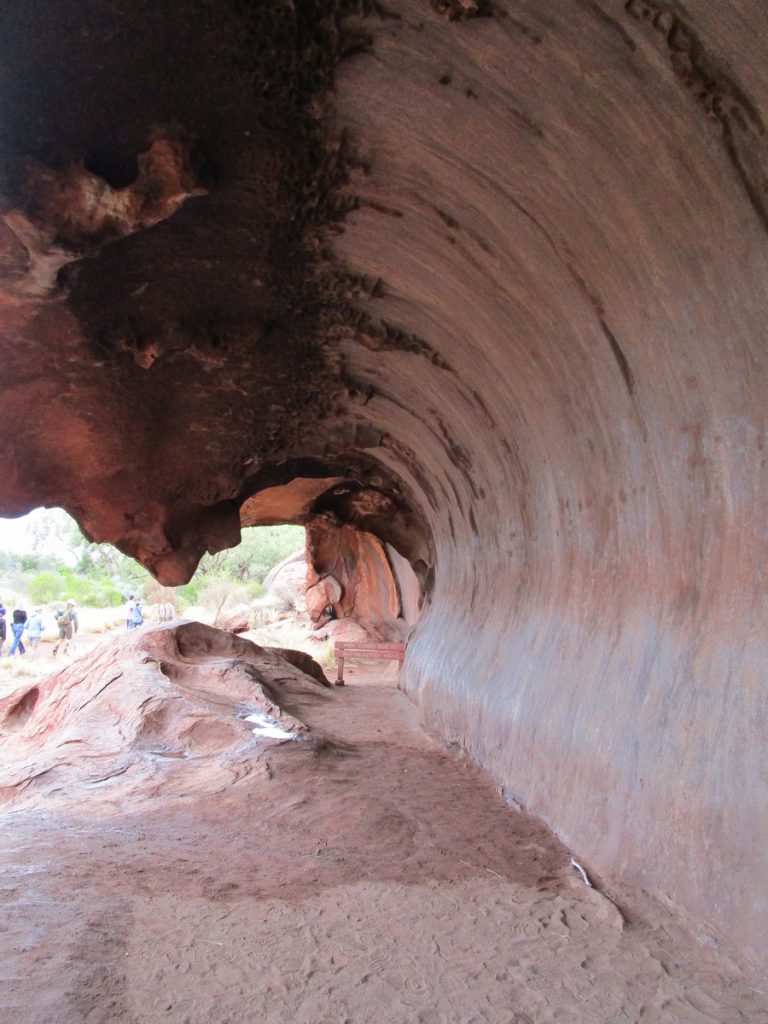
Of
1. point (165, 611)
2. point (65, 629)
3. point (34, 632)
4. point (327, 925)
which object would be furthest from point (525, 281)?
point (165, 611)

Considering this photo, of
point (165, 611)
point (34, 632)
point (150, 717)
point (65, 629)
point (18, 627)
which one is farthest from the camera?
point (165, 611)

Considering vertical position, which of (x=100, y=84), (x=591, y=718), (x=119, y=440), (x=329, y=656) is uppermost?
(x=100, y=84)

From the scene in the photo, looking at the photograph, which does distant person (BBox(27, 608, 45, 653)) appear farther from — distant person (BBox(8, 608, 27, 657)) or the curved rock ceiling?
the curved rock ceiling

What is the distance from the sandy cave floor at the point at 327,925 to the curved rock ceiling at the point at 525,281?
331mm

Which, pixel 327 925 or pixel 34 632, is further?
pixel 34 632

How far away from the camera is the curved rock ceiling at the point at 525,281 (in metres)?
2.66

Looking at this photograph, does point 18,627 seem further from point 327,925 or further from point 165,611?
point 327,925

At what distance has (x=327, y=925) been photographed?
3.18 meters

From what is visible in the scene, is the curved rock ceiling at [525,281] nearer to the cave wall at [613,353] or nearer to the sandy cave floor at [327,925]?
the cave wall at [613,353]

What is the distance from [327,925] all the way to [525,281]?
3386mm

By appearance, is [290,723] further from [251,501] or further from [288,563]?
[288,563]

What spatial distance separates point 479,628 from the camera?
727 centimetres

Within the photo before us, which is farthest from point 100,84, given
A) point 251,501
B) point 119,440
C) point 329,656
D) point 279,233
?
point 329,656

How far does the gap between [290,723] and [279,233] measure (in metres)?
4.85
